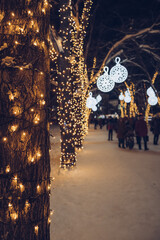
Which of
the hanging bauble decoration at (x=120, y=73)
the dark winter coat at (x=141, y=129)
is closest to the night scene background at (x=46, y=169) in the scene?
the hanging bauble decoration at (x=120, y=73)

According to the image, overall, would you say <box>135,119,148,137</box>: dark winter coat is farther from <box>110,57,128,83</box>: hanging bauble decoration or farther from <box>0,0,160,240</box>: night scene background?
<box>0,0,160,240</box>: night scene background

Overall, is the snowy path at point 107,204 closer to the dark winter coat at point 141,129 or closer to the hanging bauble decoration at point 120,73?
the hanging bauble decoration at point 120,73

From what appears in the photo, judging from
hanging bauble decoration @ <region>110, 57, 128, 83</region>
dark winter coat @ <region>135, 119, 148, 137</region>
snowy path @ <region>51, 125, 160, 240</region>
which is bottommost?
snowy path @ <region>51, 125, 160, 240</region>

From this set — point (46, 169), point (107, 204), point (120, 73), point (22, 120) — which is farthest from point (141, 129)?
point (22, 120)

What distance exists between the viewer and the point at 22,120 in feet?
6.86

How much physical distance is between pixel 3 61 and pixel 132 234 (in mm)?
3108

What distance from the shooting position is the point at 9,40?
2.06 m

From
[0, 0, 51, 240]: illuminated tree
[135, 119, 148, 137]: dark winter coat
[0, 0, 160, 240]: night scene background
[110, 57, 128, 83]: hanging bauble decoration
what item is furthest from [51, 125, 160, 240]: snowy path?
[135, 119, 148, 137]: dark winter coat

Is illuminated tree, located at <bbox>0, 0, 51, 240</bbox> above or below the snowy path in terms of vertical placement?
above

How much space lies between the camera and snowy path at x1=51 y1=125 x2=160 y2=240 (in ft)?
11.6

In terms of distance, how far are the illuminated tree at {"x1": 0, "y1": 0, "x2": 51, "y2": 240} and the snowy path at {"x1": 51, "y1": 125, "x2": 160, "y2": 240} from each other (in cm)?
154

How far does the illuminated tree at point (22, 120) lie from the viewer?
2.05 m

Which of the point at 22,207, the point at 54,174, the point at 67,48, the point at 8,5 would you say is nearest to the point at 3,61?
the point at 8,5

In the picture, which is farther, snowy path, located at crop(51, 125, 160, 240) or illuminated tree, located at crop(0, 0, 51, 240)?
snowy path, located at crop(51, 125, 160, 240)
